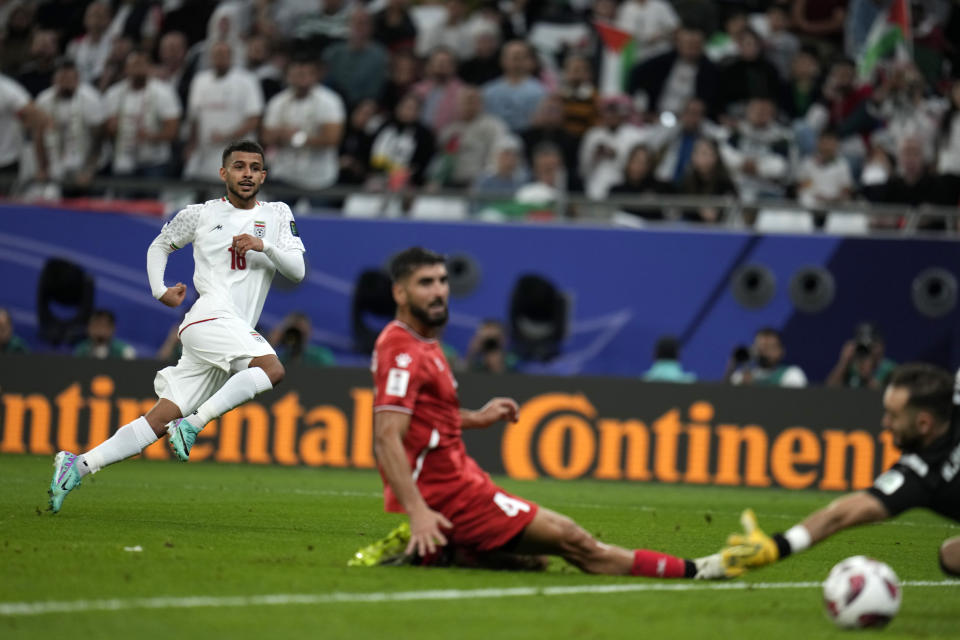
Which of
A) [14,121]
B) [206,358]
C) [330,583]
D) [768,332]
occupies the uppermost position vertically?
[14,121]

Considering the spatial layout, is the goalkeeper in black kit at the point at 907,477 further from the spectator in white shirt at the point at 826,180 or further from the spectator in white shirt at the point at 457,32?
the spectator in white shirt at the point at 457,32

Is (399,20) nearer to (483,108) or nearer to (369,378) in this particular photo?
(483,108)

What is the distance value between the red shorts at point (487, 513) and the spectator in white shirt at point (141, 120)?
478 inches

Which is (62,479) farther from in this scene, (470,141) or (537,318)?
(470,141)

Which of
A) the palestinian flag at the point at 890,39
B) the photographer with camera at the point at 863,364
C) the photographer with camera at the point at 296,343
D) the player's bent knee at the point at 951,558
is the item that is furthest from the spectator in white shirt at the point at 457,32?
the player's bent knee at the point at 951,558

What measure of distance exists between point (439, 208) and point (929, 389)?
11.7m

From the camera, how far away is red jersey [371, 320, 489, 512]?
714 cm

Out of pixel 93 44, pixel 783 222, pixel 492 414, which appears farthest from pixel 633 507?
pixel 93 44

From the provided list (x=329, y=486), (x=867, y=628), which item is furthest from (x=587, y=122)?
(x=867, y=628)

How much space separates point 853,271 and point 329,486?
280 inches

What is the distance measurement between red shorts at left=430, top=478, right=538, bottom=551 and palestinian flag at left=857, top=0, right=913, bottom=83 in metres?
13.0

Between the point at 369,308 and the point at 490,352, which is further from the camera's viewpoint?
the point at 369,308

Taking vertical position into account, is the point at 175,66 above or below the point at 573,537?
above

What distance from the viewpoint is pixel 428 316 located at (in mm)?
7086
